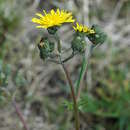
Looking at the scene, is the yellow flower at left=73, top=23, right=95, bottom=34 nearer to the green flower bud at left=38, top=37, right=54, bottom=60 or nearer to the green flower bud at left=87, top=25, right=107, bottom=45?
the green flower bud at left=87, top=25, right=107, bottom=45

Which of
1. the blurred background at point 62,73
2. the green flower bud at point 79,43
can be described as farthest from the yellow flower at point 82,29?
the blurred background at point 62,73

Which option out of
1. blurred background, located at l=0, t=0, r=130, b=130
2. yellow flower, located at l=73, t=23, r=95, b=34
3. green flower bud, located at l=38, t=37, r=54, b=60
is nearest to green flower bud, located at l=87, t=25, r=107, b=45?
yellow flower, located at l=73, t=23, r=95, b=34

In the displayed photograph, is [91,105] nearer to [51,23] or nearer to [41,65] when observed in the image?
[41,65]

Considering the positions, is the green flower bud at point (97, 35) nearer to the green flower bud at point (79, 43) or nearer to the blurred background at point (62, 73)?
the green flower bud at point (79, 43)

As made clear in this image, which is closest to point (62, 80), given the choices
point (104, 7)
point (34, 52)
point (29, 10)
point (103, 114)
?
point (34, 52)

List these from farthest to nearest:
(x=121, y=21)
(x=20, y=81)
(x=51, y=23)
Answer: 1. (x=121, y=21)
2. (x=20, y=81)
3. (x=51, y=23)

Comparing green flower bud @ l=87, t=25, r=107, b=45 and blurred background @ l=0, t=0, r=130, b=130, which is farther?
blurred background @ l=0, t=0, r=130, b=130
